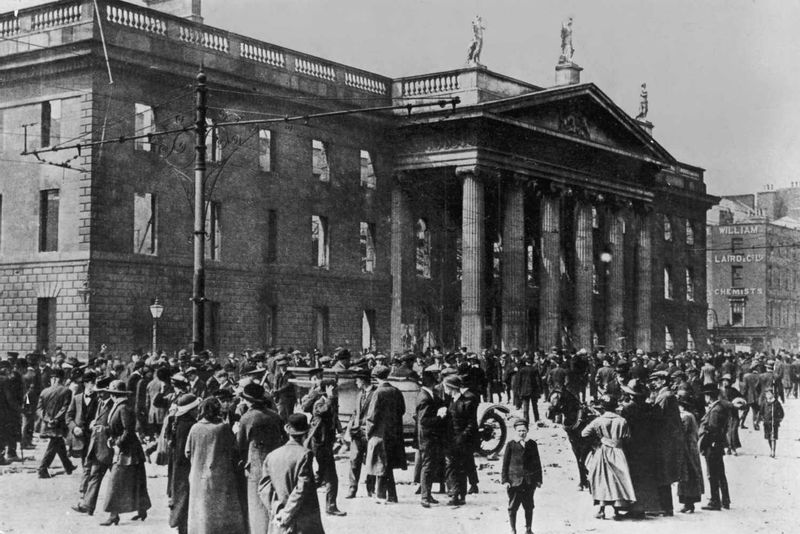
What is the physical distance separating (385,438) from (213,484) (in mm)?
4221

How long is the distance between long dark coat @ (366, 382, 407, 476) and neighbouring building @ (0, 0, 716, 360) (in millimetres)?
12841

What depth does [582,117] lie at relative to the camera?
46.2 meters

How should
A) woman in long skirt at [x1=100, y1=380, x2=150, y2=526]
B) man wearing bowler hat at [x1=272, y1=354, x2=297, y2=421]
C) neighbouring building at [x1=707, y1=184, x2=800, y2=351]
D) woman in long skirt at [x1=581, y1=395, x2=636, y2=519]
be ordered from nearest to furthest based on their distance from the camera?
woman in long skirt at [x1=100, y1=380, x2=150, y2=526], woman in long skirt at [x1=581, y1=395, x2=636, y2=519], man wearing bowler hat at [x1=272, y1=354, x2=297, y2=421], neighbouring building at [x1=707, y1=184, x2=800, y2=351]

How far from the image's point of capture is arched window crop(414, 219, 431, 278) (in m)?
45.3

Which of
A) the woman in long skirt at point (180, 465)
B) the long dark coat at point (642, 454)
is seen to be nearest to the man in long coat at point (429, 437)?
the long dark coat at point (642, 454)

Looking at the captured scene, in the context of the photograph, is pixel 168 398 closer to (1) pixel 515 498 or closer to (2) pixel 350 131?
(1) pixel 515 498

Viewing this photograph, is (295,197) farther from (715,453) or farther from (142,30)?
(715,453)

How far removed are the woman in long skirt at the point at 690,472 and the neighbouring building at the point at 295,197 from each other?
50.6 feet

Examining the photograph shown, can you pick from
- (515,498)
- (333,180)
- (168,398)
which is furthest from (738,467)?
(333,180)

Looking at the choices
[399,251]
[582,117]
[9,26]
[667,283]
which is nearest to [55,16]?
[9,26]

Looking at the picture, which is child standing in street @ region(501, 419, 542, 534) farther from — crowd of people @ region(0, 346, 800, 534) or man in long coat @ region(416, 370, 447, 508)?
man in long coat @ region(416, 370, 447, 508)

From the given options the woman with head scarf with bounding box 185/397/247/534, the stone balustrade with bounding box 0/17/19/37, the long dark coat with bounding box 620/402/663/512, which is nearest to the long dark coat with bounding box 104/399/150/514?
the woman with head scarf with bounding box 185/397/247/534

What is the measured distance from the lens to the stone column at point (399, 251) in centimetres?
4234

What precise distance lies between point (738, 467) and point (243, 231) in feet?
67.7
